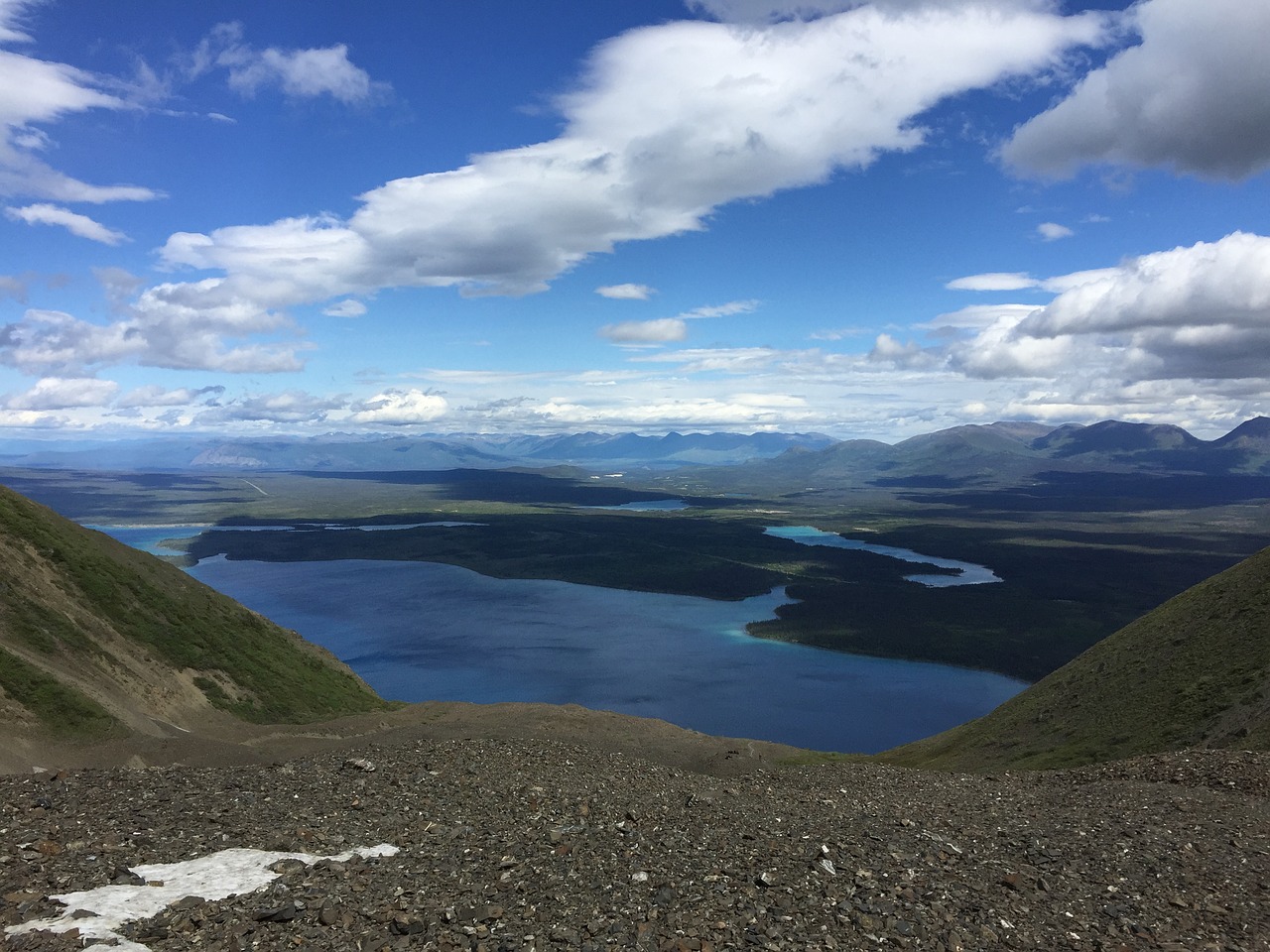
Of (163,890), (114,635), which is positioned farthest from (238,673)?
(163,890)

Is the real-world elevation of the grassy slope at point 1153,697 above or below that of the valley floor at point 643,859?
below

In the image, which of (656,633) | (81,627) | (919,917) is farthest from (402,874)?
(656,633)

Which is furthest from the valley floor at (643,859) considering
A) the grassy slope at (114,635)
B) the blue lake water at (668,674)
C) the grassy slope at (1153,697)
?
the blue lake water at (668,674)

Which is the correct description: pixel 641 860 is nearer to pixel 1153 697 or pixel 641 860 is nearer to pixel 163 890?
pixel 163 890

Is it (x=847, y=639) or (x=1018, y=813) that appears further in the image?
(x=847, y=639)

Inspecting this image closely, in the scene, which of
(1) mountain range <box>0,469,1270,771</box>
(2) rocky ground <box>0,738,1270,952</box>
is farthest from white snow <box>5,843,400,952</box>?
(1) mountain range <box>0,469,1270,771</box>

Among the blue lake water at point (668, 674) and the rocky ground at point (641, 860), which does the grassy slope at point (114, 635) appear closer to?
the rocky ground at point (641, 860)

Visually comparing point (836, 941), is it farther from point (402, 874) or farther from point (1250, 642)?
point (1250, 642)
